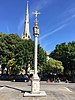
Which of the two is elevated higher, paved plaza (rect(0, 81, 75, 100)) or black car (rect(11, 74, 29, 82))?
black car (rect(11, 74, 29, 82))

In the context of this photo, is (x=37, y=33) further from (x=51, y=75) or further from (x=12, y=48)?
(x=51, y=75)

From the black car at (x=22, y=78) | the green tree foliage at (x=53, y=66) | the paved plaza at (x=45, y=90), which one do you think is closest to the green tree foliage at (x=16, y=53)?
the green tree foliage at (x=53, y=66)

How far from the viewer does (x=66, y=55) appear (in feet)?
251

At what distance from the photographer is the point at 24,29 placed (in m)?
116

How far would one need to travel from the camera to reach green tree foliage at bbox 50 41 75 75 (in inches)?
2963

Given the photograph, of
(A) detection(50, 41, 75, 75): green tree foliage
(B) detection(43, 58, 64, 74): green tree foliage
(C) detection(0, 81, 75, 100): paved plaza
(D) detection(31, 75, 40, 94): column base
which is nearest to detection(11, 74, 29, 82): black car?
(B) detection(43, 58, 64, 74): green tree foliage

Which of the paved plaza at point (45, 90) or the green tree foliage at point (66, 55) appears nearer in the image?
the paved plaza at point (45, 90)

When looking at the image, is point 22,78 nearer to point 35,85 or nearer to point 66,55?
point 66,55

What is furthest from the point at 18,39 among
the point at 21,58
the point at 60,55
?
the point at 60,55

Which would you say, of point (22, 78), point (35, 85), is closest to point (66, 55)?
point (22, 78)

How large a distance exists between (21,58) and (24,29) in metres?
53.2

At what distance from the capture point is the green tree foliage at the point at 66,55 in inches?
2963

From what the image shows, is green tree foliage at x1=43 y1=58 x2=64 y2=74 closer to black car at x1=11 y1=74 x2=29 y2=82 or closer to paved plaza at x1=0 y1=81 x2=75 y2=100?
black car at x1=11 y1=74 x2=29 y2=82

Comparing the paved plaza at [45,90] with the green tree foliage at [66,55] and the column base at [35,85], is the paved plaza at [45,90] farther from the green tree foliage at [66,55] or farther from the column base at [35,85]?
the green tree foliage at [66,55]
